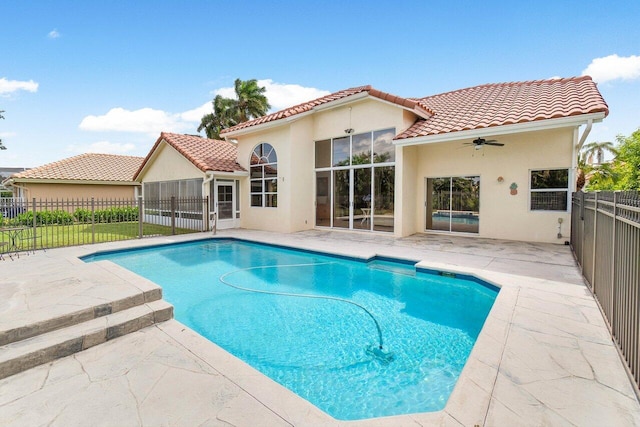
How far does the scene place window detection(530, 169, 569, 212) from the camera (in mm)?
Result: 11148

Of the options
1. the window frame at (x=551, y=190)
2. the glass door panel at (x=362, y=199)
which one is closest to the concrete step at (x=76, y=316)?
the glass door panel at (x=362, y=199)

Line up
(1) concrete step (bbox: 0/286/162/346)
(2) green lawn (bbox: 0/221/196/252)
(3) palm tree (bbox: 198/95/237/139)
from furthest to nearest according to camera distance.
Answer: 1. (3) palm tree (bbox: 198/95/237/139)
2. (2) green lawn (bbox: 0/221/196/252)
3. (1) concrete step (bbox: 0/286/162/346)

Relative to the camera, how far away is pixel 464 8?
1340cm

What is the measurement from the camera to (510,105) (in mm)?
12359

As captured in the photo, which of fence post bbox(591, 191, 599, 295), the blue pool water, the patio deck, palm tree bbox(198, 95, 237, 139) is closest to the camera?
the patio deck

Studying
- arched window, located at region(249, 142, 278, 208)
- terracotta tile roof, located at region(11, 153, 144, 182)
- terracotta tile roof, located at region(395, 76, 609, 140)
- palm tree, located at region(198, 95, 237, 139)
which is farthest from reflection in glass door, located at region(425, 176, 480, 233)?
palm tree, located at region(198, 95, 237, 139)

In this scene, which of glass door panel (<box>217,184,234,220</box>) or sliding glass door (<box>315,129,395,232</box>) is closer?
sliding glass door (<box>315,129,395,232</box>)

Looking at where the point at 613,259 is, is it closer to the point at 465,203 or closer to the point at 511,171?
the point at 511,171

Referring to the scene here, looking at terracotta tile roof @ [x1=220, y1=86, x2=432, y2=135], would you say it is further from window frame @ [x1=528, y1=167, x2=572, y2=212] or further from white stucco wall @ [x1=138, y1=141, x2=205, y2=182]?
window frame @ [x1=528, y1=167, x2=572, y2=212]

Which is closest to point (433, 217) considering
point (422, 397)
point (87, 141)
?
point (422, 397)

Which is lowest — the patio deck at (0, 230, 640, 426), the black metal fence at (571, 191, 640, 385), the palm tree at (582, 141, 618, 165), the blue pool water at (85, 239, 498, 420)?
the blue pool water at (85, 239, 498, 420)

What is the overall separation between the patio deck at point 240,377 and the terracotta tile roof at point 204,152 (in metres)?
10.8

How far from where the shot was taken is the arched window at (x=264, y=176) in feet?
53.0

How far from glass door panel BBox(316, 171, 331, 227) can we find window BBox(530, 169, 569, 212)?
8597mm
